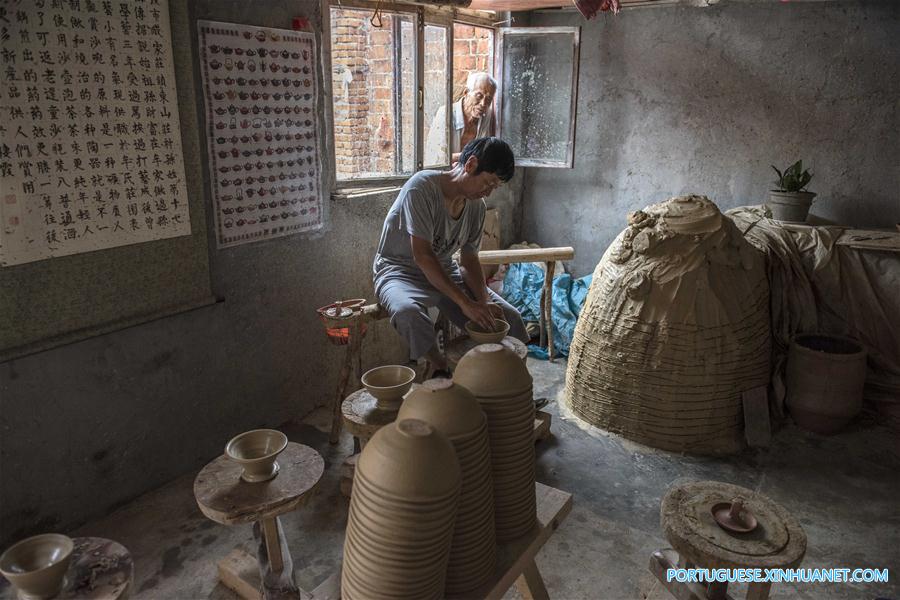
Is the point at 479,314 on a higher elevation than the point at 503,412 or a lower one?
lower

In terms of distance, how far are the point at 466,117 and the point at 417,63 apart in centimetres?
85

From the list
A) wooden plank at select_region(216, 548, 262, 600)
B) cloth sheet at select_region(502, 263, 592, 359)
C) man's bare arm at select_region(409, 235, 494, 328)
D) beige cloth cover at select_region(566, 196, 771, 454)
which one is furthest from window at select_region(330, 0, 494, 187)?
wooden plank at select_region(216, 548, 262, 600)

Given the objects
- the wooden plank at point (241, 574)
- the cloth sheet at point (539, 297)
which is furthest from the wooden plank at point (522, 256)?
the wooden plank at point (241, 574)

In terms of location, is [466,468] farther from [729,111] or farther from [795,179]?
[729,111]

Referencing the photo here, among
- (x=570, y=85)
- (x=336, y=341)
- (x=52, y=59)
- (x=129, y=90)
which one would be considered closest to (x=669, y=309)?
(x=336, y=341)

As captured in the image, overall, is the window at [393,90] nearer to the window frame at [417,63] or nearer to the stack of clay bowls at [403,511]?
the window frame at [417,63]

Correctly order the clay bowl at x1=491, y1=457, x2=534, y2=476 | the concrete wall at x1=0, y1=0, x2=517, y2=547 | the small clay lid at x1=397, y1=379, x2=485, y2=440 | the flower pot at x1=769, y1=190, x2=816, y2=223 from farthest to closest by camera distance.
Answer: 1. the flower pot at x1=769, y1=190, x2=816, y2=223
2. the concrete wall at x1=0, y1=0, x2=517, y2=547
3. the clay bowl at x1=491, y1=457, x2=534, y2=476
4. the small clay lid at x1=397, y1=379, x2=485, y2=440

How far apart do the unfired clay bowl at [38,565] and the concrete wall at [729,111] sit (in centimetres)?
493

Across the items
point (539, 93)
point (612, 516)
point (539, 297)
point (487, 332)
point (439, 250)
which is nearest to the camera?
point (612, 516)

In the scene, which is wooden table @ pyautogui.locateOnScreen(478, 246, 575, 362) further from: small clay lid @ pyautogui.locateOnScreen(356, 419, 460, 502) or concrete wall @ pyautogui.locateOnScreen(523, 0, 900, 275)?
small clay lid @ pyautogui.locateOnScreen(356, 419, 460, 502)

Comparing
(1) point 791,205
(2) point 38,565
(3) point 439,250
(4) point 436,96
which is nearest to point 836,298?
(1) point 791,205

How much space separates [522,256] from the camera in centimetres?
465

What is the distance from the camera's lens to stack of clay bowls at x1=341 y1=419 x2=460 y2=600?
1332mm

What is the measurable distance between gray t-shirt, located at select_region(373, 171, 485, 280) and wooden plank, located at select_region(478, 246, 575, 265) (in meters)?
0.78
